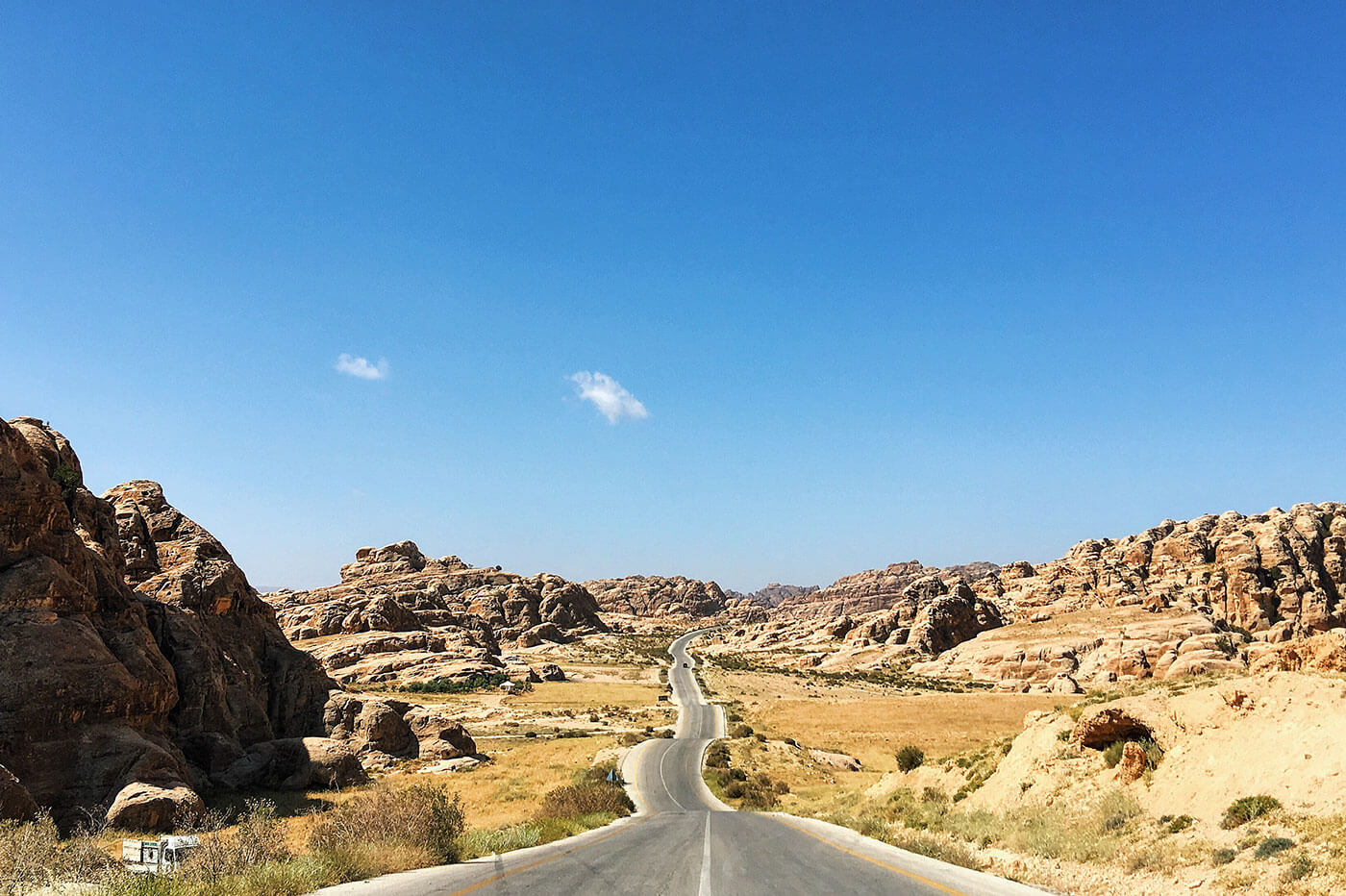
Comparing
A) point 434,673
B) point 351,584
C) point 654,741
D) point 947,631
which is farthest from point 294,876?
point 351,584

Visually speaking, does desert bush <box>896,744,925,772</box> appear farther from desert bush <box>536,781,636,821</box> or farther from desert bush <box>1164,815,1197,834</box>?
desert bush <box>1164,815,1197,834</box>

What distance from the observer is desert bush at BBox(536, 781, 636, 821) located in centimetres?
2830

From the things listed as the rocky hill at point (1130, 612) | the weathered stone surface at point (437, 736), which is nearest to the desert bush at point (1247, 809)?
the weathered stone surface at point (437, 736)

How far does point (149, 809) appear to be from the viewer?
22.8m

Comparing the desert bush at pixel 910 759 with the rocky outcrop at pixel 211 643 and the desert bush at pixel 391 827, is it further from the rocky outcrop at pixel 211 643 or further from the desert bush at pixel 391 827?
the rocky outcrop at pixel 211 643

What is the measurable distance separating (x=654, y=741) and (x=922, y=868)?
4828 centimetres

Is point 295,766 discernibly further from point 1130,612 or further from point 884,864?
point 1130,612

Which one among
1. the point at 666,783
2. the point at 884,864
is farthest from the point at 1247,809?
the point at 666,783

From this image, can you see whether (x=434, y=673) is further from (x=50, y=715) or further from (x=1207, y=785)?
(x=1207, y=785)

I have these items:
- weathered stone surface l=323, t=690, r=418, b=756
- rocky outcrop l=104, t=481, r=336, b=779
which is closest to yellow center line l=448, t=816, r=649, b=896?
rocky outcrop l=104, t=481, r=336, b=779

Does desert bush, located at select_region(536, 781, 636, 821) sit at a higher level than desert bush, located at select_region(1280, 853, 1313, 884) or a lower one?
lower

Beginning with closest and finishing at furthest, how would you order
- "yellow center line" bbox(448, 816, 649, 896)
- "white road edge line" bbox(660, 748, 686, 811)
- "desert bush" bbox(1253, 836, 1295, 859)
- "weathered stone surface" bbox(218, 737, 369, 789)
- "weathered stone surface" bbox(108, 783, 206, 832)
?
"yellow center line" bbox(448, 816, 649, 896)
"desert bush" bbox(1253, 836, 1295, 859)
"weathered stone surface" bbox(108, 783, 206, 832)
"weathered stone surface" bbox(218, 737, 369, 789)
"white road edge line" bbox(660, 748, 686, 811)

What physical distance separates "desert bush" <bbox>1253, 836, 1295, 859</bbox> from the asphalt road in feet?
11.5

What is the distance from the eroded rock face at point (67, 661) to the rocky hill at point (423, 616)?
135ft
